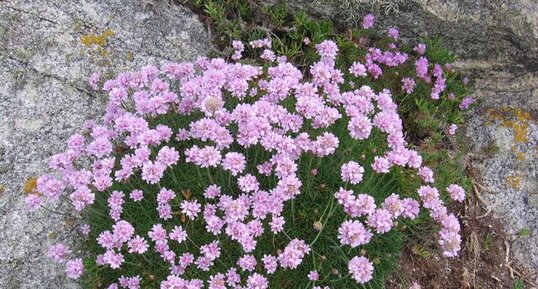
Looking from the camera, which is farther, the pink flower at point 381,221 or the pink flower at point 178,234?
the pink flower at point 178,234

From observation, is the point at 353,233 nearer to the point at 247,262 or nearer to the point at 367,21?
the point at 247,262

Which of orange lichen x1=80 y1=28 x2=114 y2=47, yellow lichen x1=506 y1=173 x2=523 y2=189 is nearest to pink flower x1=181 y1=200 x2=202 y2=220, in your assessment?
orange lichen x1=80 y1=28 x2=114 y2=47

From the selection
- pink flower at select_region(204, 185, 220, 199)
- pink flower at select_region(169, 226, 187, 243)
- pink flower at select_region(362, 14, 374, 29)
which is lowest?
pink flower at select_region(169, 226, 187, 243)

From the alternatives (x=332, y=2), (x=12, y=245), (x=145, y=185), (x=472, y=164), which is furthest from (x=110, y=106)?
(x=472, y=164)

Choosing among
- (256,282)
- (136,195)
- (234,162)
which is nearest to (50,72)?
(136,195)

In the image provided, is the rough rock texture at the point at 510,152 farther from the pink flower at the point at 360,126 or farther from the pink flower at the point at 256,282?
the pink flower at the point at 256,282

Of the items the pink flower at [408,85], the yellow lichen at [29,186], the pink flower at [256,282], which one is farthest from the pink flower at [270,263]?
the pink flower at [408,85]

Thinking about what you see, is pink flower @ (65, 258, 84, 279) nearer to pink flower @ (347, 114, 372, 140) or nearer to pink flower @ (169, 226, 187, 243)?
pink flower @ (169, 226, 187, 243)
